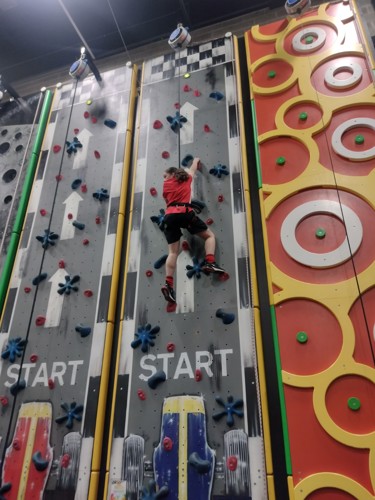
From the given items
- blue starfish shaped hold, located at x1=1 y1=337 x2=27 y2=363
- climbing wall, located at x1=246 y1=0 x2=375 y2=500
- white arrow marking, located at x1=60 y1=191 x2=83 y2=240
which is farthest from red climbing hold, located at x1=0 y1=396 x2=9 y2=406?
climbing wall, located at x1=246 y1=0 x2=375 y2=500

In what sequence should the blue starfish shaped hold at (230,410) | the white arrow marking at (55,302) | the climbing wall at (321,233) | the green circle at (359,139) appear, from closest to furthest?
the climbing wall at (321,233), the blue starfish shaped hold at (230,410), the green circle at (359,139), the white arrow marking at (55,302)

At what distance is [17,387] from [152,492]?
4.73 feet

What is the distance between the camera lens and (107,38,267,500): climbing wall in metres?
2.71

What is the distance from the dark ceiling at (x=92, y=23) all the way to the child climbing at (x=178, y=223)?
341 centimetres

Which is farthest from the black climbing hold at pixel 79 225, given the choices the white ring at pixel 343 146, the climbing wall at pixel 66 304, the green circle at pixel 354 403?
the green circle at pixel 354 403

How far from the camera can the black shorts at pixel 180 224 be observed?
3328 millimetres

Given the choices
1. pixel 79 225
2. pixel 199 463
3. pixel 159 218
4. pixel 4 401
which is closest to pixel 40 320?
pixel 4 401

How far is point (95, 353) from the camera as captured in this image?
3.33 meters

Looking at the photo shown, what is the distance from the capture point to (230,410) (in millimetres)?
2795

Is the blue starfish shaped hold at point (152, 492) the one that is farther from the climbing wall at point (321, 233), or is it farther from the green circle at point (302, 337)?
the green circle at point (302, 337)

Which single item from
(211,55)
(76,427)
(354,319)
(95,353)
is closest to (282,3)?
(211,55)

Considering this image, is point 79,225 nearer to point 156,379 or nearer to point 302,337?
point 156,379

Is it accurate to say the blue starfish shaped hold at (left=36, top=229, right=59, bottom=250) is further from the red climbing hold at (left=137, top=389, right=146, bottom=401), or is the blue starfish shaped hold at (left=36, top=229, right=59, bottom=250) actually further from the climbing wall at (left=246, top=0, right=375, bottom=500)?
the climbing wall at (left=246, top=0, right=375, bottom=500)

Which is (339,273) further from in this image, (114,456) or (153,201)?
(114,456)
